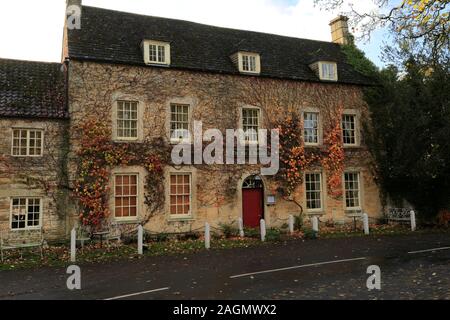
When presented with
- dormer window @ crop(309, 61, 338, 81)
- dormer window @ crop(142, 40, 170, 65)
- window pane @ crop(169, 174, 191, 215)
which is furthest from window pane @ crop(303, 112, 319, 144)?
dormer window @ crop(142, 40, 170, 65)

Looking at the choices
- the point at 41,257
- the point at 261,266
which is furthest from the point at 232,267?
the point at 41,257

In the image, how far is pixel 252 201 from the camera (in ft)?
63.1

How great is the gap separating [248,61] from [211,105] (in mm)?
3297

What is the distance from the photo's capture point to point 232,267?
1147 centimetres

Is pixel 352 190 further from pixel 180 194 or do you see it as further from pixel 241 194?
pixel 180 194

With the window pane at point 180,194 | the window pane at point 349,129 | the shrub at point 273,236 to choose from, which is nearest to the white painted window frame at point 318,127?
the window pane at point 349,129

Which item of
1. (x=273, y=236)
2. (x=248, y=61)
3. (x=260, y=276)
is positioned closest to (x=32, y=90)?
(x=248, y=61)

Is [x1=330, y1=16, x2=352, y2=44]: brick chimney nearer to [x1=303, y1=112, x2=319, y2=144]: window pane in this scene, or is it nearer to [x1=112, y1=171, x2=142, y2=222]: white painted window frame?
[x1=303, y1=112, x2=319, y2=144]: window pane

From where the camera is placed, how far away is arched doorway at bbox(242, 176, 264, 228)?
62.5 feet

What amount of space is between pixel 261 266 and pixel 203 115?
9.09m

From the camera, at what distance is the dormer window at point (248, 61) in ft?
64.3

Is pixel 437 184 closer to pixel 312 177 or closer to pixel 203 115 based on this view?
pixel 312 177

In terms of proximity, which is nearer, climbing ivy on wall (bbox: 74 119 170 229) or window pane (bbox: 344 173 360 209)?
climbing ivy on wall (bbox: 74 119 170 229)

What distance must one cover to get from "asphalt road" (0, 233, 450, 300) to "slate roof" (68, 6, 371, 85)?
31.0ft
